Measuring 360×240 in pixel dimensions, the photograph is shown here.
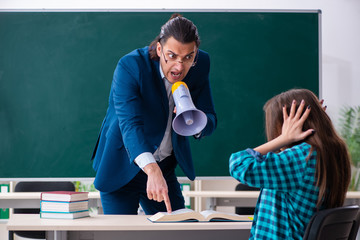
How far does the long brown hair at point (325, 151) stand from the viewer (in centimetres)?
133

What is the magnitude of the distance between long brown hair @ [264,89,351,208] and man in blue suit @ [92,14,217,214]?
52cm

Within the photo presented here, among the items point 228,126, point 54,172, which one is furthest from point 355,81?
point 54,172

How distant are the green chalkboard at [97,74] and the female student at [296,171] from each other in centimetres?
252

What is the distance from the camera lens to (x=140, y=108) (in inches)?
74.3

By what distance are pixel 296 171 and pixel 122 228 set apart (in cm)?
64

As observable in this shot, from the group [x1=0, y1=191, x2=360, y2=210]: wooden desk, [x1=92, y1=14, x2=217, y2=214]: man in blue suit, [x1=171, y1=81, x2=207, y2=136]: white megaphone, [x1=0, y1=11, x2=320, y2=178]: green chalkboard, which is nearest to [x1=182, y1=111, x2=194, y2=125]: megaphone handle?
[x1=171, y1=81, x2=207, y2=136]: white megaphone

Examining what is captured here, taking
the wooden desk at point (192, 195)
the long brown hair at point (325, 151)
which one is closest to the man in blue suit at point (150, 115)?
the long brown hair at point (325, 151)

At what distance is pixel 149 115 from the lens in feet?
6.43

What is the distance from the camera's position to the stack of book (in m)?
1.71

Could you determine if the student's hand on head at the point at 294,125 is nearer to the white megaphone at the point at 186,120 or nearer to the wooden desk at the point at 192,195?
the white megaphone at the point at 186,120

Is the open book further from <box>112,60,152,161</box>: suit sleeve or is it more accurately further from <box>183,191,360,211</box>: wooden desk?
<box>183,191,360,211</box>: wooden desk

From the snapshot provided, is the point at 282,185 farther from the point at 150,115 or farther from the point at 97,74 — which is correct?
the point at 97,74

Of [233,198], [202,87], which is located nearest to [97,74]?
[233,198]

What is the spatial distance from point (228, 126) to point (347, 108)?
183cm
